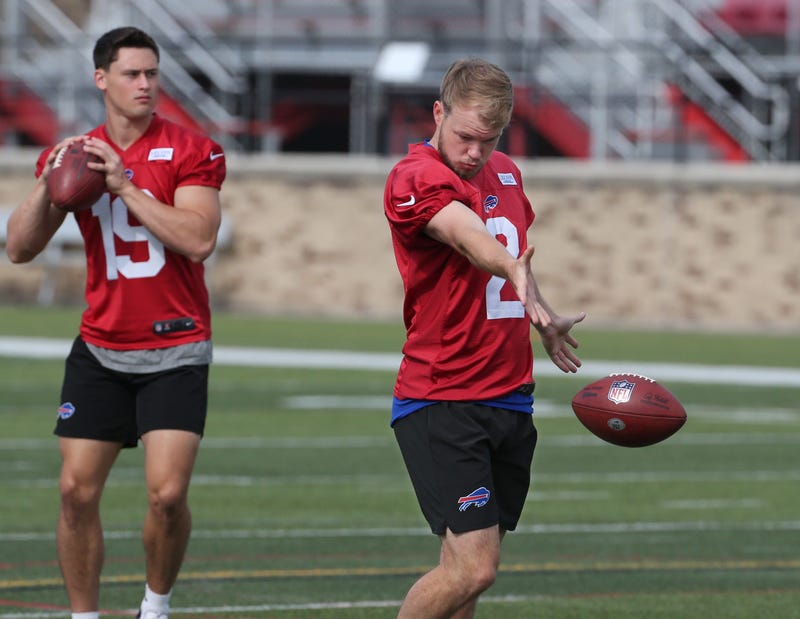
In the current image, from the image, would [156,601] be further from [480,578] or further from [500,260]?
[500,260]

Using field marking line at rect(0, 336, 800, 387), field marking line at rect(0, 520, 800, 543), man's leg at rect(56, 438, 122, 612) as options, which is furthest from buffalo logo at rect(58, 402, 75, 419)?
field marking line at rect(0, 336, 800, 387)

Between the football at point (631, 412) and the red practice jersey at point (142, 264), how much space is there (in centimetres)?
173

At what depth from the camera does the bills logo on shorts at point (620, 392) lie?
5707 millimetres

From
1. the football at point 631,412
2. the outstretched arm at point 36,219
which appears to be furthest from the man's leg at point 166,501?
the football at point 631,412

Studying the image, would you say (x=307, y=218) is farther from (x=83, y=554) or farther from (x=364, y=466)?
(x=83, y=554)

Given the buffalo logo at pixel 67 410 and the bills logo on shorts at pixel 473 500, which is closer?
the bills logo on shorts at pixel 473 500

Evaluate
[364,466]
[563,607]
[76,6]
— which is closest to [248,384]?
[364,466]

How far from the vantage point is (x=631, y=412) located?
5676 millimetres

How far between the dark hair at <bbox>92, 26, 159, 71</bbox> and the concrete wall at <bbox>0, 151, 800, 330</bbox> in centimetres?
1644

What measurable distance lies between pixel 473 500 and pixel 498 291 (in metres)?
0.66

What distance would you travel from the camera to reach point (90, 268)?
675 centimetres

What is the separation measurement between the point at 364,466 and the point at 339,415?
262 cm

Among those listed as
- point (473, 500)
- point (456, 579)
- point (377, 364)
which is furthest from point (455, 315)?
point (377, 364)

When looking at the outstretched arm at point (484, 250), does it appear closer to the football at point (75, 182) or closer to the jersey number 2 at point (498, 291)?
the jersey number 2 at point (498, 291)
